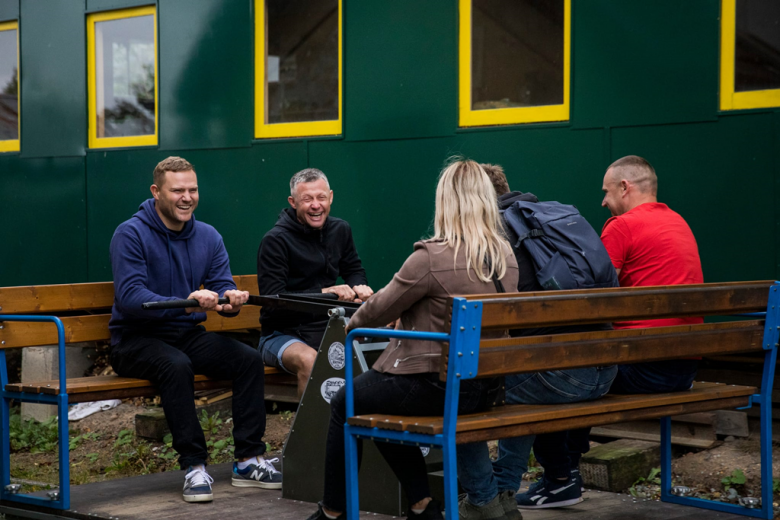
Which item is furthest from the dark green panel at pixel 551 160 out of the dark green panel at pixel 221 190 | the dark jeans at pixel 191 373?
the dark jeans at pixel 191 373

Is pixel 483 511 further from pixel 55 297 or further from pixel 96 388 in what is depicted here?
pixel 55 297

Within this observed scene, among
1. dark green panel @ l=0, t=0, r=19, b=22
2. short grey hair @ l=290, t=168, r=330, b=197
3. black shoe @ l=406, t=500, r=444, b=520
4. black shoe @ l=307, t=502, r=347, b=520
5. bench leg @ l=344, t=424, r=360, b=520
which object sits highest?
dark green panel @ l=0, t=0, r=19, b=22

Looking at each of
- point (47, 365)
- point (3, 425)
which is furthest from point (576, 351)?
point (47, 365)

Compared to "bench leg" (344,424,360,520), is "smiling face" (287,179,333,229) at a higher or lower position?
higher

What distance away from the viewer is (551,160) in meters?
6.46

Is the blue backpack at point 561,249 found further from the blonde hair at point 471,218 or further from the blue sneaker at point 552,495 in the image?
the blue sneaker at point 552,495

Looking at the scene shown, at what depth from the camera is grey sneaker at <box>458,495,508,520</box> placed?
4020 millimetres

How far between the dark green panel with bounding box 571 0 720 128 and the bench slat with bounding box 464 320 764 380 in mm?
1921

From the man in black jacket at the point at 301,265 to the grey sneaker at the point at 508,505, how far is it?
147 cm

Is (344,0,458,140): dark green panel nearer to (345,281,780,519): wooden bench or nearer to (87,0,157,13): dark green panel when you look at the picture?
(87,0,157,13): dark green panel

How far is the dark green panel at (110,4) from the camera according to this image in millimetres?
8586

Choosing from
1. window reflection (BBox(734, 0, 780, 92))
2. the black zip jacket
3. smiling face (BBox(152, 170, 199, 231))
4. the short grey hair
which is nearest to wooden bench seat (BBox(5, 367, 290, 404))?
the black zip jacket

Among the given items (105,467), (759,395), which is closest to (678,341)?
(759,395)

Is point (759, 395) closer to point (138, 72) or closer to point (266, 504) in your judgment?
point (266, 504)
